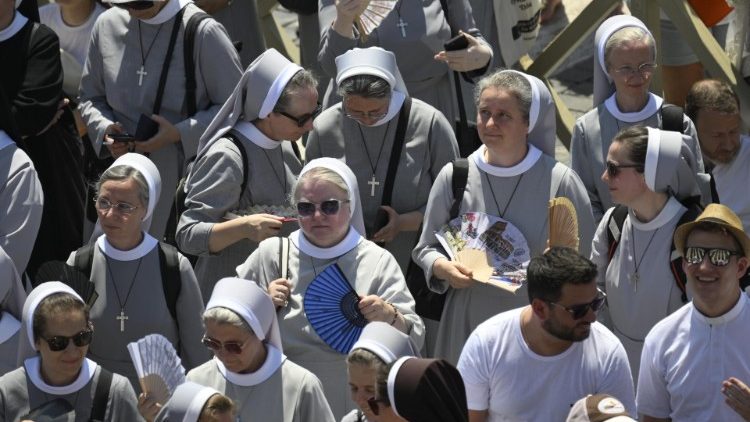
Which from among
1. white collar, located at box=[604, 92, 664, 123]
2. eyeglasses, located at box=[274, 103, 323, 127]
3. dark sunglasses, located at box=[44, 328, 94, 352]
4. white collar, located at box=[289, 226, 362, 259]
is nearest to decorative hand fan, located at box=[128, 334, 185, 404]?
dark sunglasses, located at box=[44, 328, 94, 352]

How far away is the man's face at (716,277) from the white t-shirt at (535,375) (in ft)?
1.30

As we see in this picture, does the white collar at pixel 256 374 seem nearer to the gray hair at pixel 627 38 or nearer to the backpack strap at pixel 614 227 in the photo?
the backpack strap at pixel 614 227

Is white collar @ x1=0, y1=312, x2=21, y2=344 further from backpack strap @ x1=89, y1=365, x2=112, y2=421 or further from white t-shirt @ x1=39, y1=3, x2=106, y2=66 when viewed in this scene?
white t-shirt @ x1=39, y1=3, x2=106, y2=66

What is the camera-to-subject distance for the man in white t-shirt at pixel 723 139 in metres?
8.92

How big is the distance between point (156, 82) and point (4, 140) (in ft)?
2.93

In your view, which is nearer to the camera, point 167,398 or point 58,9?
point 167,398

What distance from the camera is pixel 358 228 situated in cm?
796

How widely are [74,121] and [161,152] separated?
28.0 inches

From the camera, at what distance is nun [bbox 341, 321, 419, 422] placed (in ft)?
21.6

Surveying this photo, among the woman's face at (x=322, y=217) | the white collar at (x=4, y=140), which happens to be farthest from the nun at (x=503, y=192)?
the white collar at (x=4, y=140)

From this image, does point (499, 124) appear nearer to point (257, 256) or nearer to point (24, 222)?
point (257, 256)

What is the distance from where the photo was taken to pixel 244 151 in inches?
329

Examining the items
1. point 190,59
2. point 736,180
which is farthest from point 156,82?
point 736,180

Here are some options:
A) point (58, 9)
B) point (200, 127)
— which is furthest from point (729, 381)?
point (58, 9)
